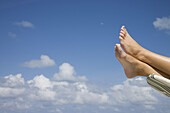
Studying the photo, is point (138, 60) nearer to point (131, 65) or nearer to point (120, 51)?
point (131, 65)

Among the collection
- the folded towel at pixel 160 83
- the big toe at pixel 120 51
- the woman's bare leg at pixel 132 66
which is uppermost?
the big toe at pixel 120 51

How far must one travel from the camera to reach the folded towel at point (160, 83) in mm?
2736

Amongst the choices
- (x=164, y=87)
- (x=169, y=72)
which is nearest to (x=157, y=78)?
(x=164, y=87)

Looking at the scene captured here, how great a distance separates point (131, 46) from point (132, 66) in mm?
341

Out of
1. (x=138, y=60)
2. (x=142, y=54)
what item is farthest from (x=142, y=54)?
(x=138, y=60)

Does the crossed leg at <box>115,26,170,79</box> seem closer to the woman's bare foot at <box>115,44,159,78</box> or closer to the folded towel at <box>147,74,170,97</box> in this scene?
the woman's bare foot at <box>115,44,159,78</box>

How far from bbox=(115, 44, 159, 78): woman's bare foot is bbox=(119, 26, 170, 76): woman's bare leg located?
3.0 inches

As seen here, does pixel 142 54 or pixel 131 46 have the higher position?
pixel 131 46

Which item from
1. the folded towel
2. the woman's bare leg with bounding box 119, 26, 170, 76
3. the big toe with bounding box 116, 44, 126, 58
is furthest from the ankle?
the folded towel

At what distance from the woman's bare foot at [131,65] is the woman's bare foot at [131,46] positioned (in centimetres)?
8

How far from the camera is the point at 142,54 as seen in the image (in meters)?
3.22

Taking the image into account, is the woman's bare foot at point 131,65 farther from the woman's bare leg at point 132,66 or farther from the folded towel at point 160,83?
the folded towel at point 160,83

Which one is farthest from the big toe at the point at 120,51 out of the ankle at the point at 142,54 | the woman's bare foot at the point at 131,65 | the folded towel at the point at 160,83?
the folded towel at the point at 160,83

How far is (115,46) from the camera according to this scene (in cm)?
367
